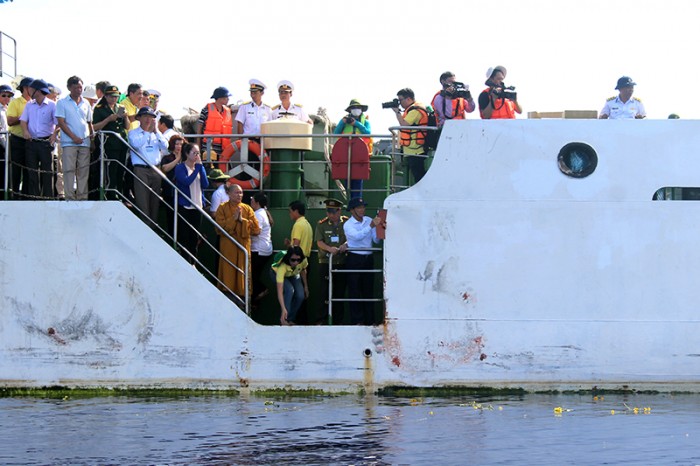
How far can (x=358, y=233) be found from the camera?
48.5 feet

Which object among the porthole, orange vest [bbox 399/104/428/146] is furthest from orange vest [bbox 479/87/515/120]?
the porthole

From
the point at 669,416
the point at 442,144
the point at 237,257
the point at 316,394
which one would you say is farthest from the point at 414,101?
the point at 669,416

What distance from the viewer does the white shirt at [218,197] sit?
50.8ft

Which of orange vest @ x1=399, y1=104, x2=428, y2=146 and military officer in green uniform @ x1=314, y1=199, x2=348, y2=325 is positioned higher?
orange vest @ x1=399, y1=104, x2=428, y2=146

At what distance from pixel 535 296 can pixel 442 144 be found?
2.02 metres

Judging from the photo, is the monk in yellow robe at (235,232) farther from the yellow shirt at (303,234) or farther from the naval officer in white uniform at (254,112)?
the naval officer in white uniform at (254,112)

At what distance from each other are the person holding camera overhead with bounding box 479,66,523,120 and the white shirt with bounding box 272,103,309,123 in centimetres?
252

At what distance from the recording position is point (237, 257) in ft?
48.9

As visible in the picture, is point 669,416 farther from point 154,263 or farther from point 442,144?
point 154,263

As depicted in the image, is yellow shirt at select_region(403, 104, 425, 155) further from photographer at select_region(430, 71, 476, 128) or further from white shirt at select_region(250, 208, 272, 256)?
white shirt at select_region(250, 208, 272, 256)

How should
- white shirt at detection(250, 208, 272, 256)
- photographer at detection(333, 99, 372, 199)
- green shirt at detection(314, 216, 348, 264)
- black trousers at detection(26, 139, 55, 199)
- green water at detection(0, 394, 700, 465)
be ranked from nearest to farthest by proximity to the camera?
green water at detection(0, 394, 700, 465)
black trousers at detection(26, 139, 55, 199)
green shirt at detection(314, 216, 348, 264)
white shirt at detection(250, 208, 272, 256)
photographer at detection(333, 99, 372, 199)

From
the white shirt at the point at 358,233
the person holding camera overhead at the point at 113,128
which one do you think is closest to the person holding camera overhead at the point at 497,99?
the white shirt at the point at 358,233

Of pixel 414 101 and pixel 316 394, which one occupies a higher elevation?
pixel 414 101

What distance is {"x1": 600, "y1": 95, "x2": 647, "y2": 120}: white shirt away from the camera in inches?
609
